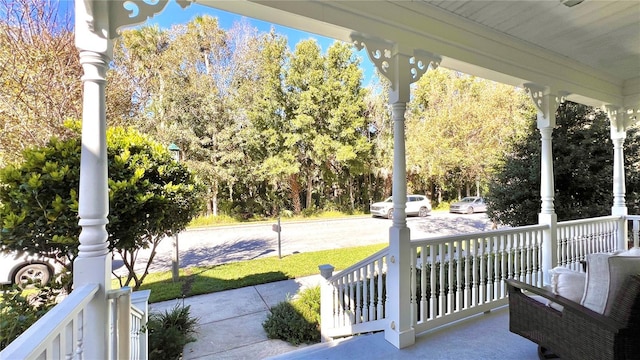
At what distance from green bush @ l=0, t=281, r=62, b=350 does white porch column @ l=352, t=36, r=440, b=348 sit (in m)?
2.35

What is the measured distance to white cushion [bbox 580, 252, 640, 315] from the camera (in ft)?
5.48

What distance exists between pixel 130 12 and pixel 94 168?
0.82 m

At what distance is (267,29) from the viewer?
12.0 m

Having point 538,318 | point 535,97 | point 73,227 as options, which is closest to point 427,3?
point 535,97

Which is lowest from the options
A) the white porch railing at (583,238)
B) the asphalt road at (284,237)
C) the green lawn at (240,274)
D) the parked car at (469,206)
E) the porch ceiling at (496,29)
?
the green lawn at (240,274)

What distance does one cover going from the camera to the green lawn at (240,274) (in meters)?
4.91

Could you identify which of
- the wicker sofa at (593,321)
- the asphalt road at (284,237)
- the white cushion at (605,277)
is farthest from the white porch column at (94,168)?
the asphalt road at (284,237)

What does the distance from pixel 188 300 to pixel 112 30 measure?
165 inches

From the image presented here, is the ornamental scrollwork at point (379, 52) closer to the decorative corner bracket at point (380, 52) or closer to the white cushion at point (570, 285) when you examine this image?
the decorative corner bracket at point (380, 52)

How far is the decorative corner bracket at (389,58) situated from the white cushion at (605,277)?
177 centimetres

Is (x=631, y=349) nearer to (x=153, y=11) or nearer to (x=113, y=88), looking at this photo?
(x=153, y=11)

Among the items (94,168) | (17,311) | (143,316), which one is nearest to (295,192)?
(143,316)

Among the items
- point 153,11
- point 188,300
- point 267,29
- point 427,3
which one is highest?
point 267,29

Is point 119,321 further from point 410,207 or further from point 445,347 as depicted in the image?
point 410,207
